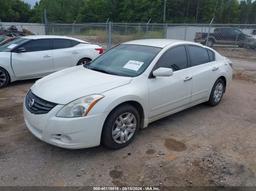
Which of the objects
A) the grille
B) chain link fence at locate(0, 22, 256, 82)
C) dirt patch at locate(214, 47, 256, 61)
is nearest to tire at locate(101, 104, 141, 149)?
the grille

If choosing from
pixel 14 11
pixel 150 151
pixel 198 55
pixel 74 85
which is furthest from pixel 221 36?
pixel 14 11

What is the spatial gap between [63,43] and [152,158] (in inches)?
218

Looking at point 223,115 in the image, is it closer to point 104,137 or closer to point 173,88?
point 173,88

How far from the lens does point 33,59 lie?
6.94 metres

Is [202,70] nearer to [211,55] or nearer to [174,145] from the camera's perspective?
[211,55]

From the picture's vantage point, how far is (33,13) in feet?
260

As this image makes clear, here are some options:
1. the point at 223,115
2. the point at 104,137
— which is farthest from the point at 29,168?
the point at 223,115

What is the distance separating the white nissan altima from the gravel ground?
0.27 meters

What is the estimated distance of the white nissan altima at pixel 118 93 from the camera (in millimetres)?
3086

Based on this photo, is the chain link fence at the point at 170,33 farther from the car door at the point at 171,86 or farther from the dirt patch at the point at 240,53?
the car door at the point at 171,86

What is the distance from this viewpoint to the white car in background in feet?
21.8

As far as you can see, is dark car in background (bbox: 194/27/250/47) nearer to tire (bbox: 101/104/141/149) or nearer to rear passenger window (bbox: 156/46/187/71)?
rear passenger window (bbox: 156/46/187/71)

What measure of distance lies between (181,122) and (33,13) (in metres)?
85.4

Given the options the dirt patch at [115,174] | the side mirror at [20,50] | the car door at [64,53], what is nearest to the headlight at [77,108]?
the dirt patch at [115,174]
